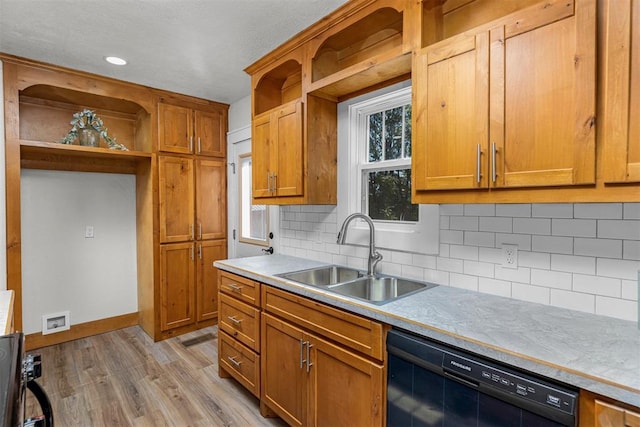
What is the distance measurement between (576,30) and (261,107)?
219 cm

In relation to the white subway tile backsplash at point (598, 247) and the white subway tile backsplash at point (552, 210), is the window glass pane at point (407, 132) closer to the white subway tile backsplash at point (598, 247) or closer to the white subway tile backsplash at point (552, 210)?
the white subway tile backsplash at point (552, 210)

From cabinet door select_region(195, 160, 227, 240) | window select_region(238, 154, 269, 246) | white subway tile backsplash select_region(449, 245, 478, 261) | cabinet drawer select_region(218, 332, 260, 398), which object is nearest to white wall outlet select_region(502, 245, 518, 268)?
white subway tile backsplash select_region(449, 245, 478, 261)

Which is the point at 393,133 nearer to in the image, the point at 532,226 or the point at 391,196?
the point at 391,196

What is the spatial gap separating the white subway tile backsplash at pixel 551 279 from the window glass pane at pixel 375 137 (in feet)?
3.88

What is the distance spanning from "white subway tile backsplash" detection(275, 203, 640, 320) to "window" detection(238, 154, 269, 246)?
5.72 feet

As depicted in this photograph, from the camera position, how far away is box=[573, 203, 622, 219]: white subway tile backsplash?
4.44ft

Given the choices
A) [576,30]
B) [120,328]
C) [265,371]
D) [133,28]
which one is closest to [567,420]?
[576,30]

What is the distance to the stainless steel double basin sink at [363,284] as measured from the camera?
6.47 feet

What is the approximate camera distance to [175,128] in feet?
11.4

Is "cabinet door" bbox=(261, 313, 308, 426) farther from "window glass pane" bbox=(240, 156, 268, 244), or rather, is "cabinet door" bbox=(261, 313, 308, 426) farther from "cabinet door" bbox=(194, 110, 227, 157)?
"cabinet door" bbox=(194, 110, 227, 157)

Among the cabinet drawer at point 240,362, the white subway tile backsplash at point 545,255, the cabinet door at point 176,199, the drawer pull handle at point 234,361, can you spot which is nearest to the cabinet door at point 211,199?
the cabinet door at point 176,199

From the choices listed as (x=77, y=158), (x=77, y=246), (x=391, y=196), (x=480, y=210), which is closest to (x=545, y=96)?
(x=480, y=210)

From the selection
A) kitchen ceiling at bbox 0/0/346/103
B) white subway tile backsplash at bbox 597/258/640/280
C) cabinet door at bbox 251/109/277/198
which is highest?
kitchen ceiling at bbox 0/0/346/103

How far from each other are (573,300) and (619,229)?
1.14ft
